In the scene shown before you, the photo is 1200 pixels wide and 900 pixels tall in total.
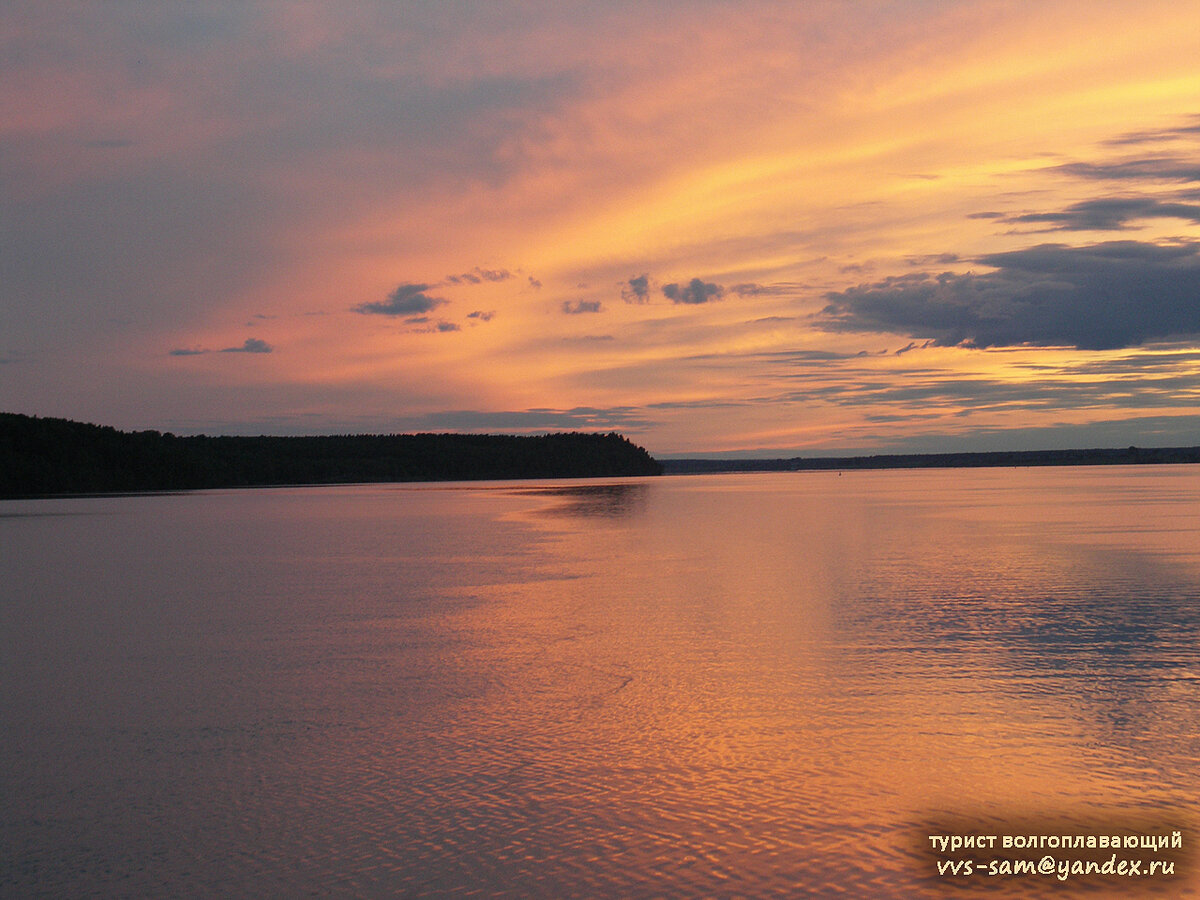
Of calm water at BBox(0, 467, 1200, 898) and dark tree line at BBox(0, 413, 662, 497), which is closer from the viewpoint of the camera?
calm water at BBox(0, 467, 1200, 898)

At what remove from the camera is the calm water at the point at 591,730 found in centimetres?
655

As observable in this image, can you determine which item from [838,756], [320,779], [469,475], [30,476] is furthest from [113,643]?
[469,475]

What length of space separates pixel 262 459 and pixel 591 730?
437 feet

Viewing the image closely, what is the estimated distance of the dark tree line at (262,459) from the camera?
303 ft

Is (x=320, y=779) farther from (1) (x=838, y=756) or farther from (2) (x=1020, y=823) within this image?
(2) (x=1020, y=823)

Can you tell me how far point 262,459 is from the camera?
13500cm

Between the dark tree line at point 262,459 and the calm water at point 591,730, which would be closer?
the calm water at point 591,730

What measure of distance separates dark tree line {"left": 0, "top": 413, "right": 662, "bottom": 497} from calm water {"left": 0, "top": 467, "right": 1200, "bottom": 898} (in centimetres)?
8117

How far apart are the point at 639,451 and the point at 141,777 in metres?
185

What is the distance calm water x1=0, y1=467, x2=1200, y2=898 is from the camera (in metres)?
6.55

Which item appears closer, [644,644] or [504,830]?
[504,830]

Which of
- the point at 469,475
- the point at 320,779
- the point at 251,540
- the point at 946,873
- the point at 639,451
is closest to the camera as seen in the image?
the point at 946,873

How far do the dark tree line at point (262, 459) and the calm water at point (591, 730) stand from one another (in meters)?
81.2

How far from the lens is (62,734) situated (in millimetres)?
9500
